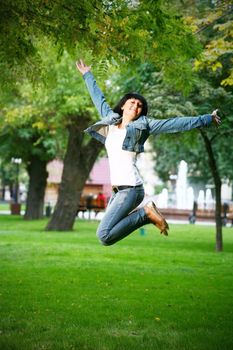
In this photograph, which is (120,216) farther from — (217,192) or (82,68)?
(217,192)

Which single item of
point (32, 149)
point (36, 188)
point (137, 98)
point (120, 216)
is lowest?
point (120, 216)

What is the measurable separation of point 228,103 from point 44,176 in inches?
873

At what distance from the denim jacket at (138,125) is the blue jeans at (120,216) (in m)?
0.44

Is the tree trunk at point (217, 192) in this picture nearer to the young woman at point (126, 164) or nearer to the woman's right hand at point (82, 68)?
the woman's right hand at point (82, 68)

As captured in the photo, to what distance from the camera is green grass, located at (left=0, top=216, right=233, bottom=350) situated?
671cm

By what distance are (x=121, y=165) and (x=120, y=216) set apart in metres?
0.53

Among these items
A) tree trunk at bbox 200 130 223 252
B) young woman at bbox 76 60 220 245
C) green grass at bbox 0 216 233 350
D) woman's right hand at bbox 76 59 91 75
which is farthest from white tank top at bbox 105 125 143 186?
tree trunk at bbox 200 130 223 252

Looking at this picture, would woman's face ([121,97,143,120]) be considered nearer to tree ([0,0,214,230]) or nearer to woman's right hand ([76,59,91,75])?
woman's right hand ([76,59,91,75])

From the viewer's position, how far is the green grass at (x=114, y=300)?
22.0 feet

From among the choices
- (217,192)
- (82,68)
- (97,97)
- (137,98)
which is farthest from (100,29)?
(217,192)

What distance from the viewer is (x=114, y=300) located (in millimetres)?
9117

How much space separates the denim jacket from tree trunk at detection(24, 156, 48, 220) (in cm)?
2947

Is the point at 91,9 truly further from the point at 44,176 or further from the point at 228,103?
the point at 44,176

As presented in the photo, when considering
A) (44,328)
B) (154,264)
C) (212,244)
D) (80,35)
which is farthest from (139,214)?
(212,244)
